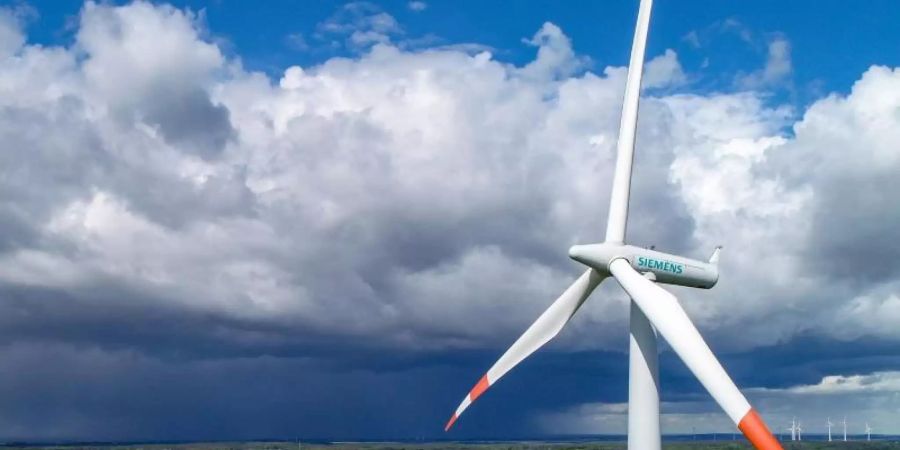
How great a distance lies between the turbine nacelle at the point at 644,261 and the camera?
62.1 meters

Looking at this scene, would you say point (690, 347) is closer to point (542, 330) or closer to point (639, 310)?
point (639, 310)

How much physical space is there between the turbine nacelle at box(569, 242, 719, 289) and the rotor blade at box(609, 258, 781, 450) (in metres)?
0.63

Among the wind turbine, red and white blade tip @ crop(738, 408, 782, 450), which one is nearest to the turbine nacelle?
the wind turbine

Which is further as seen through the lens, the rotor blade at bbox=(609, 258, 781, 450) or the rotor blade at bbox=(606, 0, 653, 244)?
the rotor blade at bbox=(606, 0, 653, 244)

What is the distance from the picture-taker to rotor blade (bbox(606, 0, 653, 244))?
66625 mm

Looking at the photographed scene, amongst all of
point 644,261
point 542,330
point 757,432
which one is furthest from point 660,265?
point 757,432

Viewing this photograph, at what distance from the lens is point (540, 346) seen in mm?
67312

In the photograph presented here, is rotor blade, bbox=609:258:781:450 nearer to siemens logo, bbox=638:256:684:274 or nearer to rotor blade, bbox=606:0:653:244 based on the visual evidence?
siemens logo, bbox=638:256:684:274

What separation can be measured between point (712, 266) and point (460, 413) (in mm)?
20454

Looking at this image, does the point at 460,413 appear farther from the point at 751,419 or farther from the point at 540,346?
the point at 751,419

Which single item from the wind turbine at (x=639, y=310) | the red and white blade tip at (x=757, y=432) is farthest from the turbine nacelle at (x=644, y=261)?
the red and white blade tip at (x=757, y=432)

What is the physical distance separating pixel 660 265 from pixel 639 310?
12.9ft

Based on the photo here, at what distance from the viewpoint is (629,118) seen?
68.0 meters

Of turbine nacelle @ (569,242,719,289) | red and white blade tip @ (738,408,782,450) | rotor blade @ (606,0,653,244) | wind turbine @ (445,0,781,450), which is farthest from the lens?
rotor blade @ (606,0,653,244)
